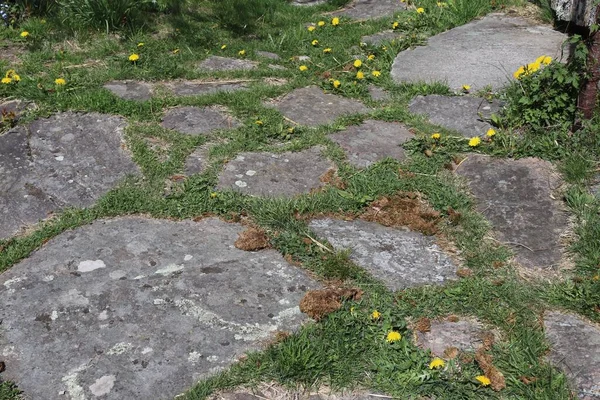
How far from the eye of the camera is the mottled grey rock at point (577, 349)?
8.11ft

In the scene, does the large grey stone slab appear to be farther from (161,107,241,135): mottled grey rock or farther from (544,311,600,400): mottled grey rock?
(544,311,600,400): mottled grey rock

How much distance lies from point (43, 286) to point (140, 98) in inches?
80.8

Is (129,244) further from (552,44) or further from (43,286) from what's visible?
(552,44)

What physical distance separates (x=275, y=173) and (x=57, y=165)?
123cm

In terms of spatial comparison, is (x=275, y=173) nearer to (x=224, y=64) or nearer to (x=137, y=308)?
(x=137, y=308)

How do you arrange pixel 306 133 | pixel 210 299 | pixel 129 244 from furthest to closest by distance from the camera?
pixel 306 133 → pixel 129 244 → pixel 210 299

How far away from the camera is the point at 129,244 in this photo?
3.19 metres

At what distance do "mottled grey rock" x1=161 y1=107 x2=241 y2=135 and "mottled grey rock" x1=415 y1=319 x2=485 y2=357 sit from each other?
2.11 m

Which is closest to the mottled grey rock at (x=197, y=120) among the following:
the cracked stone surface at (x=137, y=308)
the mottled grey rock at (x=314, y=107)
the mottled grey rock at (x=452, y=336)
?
the mottled grey rock at (x=314, y=107)

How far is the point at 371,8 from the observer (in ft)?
22.4

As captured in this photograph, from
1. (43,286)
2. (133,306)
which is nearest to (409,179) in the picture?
(133,306)

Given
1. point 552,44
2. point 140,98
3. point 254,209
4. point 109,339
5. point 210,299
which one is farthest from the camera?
point 552,44

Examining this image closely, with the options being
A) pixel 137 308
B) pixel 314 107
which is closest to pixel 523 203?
pixel 314 107

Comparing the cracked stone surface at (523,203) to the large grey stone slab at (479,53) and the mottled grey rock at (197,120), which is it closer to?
the large grey stone slab at (479,53)
